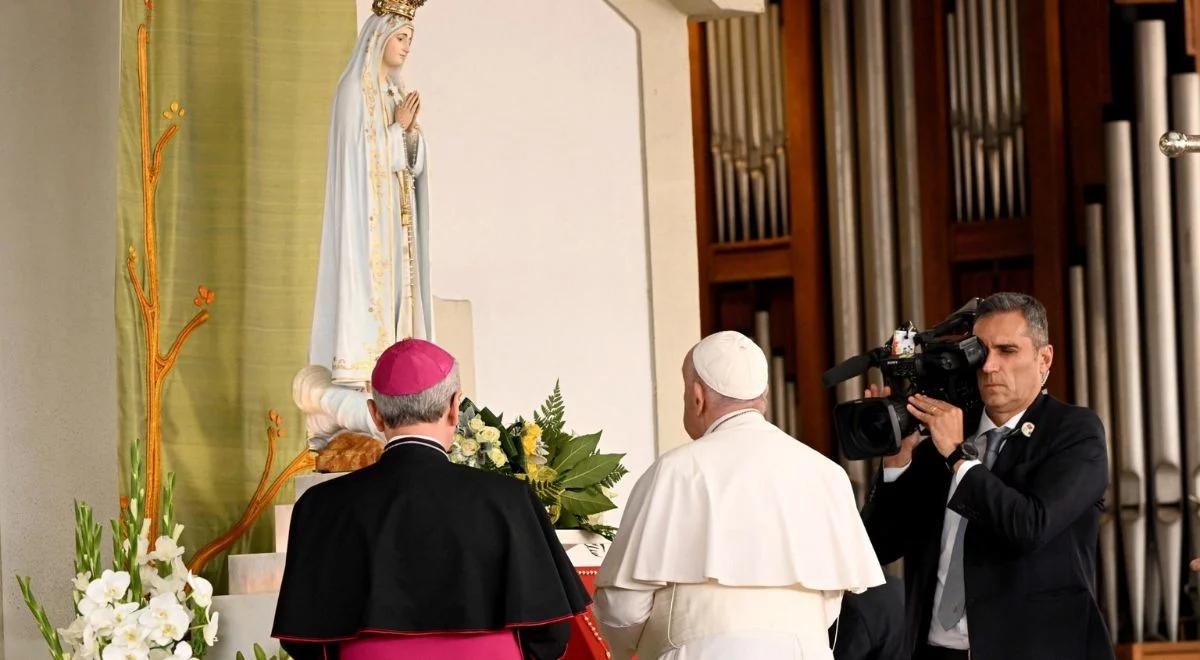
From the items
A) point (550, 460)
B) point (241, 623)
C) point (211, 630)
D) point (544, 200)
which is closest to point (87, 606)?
point (211, 630)

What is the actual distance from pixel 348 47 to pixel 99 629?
2.71m

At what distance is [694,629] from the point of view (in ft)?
12.6

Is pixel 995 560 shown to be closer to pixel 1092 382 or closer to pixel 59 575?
pixel 59 575

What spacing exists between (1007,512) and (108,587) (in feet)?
7.28

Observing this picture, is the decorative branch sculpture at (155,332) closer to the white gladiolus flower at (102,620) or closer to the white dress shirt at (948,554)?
the white gladiolus flower at (102,620)

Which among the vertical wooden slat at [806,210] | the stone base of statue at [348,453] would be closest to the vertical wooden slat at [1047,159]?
the vertical wooden slat at [806,210]

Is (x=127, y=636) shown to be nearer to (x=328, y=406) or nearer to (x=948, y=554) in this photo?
(x=328, y=406)

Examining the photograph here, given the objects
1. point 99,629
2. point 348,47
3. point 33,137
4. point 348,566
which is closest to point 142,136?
point 33,137

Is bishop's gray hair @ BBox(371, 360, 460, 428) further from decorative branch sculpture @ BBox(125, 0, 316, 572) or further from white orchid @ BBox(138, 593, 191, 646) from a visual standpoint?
decorative branch sculpture @ BBox(125, 0, 316, 572)

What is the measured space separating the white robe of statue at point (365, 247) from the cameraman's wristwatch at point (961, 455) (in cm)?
170

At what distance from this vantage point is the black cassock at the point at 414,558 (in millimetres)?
3467

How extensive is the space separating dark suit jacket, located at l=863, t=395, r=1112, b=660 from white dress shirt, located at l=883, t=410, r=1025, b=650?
0.7 inches

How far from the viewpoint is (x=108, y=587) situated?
4258 mm

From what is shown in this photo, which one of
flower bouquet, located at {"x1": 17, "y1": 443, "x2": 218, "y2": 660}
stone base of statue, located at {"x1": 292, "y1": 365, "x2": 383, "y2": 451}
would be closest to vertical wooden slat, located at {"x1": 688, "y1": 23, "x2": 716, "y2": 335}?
stone base of statue, located at {"x1": 292, "y1": 365, "x2": 383, "y2": 451}
